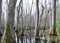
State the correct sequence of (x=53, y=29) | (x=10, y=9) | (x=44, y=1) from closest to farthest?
(x=10, y=9) < (x=53, y=29) < (x=44, y=1)

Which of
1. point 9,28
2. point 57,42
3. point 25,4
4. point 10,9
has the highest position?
point 25,4

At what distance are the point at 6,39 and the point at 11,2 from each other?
2.28 m

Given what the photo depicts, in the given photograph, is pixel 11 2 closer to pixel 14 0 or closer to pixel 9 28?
pixel 14 0

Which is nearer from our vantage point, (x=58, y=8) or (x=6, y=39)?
(x=6, y=39)

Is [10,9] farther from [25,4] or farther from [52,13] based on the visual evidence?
[25,4]

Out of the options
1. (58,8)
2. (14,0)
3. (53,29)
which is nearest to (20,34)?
(53,29)

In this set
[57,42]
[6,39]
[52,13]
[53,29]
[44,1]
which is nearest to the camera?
[6,39]

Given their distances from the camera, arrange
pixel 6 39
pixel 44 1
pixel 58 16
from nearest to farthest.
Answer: pixel 6 39 < pixel 44 1 < pixel 58 16

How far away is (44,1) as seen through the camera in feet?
86.7

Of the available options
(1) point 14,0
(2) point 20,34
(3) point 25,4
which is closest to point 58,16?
(3) point 25,4

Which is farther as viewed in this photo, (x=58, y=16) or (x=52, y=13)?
(x=58, y=16)

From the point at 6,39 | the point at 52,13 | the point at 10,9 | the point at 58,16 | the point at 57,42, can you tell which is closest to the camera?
the point at 6,39

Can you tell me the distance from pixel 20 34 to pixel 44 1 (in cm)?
932

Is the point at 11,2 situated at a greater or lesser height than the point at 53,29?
greater
